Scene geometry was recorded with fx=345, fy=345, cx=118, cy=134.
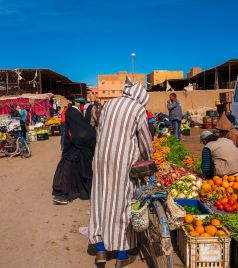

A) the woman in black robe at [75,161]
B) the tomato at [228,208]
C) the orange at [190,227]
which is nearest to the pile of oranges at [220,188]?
the tomato at [228,208]

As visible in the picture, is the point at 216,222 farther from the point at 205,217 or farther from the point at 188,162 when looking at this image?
the point at 188,162

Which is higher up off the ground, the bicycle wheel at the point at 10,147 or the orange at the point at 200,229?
the bicycle wheel at the point at 10,147

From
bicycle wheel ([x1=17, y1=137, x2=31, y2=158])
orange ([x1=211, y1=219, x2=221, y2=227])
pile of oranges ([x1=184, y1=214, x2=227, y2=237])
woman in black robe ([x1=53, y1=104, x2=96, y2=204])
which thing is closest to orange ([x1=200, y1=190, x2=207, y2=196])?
pile of oranges ([x1=184, y1=214, x2=227, y2=237])

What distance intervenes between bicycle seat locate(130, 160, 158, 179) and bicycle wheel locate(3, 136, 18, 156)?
971 cm

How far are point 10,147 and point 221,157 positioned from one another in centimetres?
896

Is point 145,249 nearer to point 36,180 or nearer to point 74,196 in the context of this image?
point 74,196

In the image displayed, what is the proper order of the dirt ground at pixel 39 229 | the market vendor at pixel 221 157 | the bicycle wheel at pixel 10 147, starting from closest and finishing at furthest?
the dirt ground at pixel 39 229
the market vendor at pixel 221 157
the bicycle wheel at pixel 10 147

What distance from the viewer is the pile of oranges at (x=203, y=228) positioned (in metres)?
3.77

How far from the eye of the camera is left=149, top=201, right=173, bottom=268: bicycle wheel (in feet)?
9.51

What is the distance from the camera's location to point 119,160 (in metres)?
3.50

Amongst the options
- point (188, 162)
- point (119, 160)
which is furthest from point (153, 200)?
point (188, 162)

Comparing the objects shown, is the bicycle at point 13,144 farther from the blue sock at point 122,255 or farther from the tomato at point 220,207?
the blue sock at point 122,255

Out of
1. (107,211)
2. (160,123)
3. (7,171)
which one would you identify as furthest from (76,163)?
(160,123)

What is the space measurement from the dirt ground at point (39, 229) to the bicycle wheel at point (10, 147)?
4.09 meters
